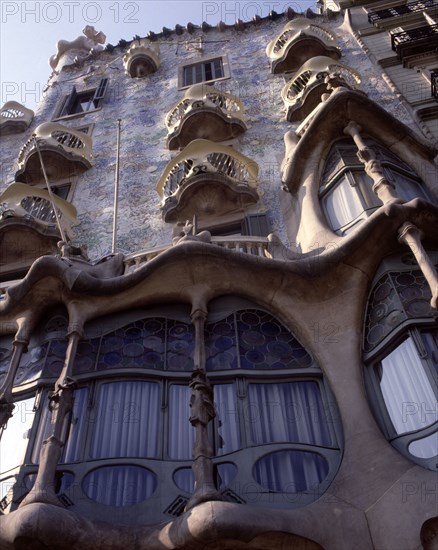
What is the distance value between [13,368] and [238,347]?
9.41 ft

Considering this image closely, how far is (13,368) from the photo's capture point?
792 centimetres

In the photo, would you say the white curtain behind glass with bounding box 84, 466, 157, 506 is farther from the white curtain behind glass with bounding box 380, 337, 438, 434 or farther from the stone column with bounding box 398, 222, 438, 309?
the stone column with bounding box 398, 222, 438, 309

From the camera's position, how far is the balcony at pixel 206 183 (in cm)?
1213

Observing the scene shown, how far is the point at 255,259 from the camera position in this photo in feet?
28.5

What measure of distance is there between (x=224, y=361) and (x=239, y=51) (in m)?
14.0

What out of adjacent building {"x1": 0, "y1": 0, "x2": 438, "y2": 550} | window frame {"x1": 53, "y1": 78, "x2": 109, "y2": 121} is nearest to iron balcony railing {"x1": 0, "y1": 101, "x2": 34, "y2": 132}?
window frame {"x1": 53, "y1": 78, "x2": 109, "y2": 121}

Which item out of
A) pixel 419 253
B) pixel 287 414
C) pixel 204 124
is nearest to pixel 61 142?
pixel 204 124

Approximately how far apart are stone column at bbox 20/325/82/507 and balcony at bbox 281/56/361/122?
28.7 ft

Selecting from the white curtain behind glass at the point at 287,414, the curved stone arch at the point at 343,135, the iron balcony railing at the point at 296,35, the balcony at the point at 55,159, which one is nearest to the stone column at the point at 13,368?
the white curtain behind glass at the point at 287,414

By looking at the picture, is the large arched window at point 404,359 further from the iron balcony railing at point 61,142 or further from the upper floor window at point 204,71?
the upper floor window at point 204,71

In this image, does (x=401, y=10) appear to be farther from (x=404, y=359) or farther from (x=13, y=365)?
(x=13, y=365)

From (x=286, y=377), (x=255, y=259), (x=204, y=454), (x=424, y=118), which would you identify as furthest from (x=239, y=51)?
(x=204, y=454)

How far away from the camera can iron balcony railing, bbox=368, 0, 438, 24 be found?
1872cm

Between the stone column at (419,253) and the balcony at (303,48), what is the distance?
32.7 feet
